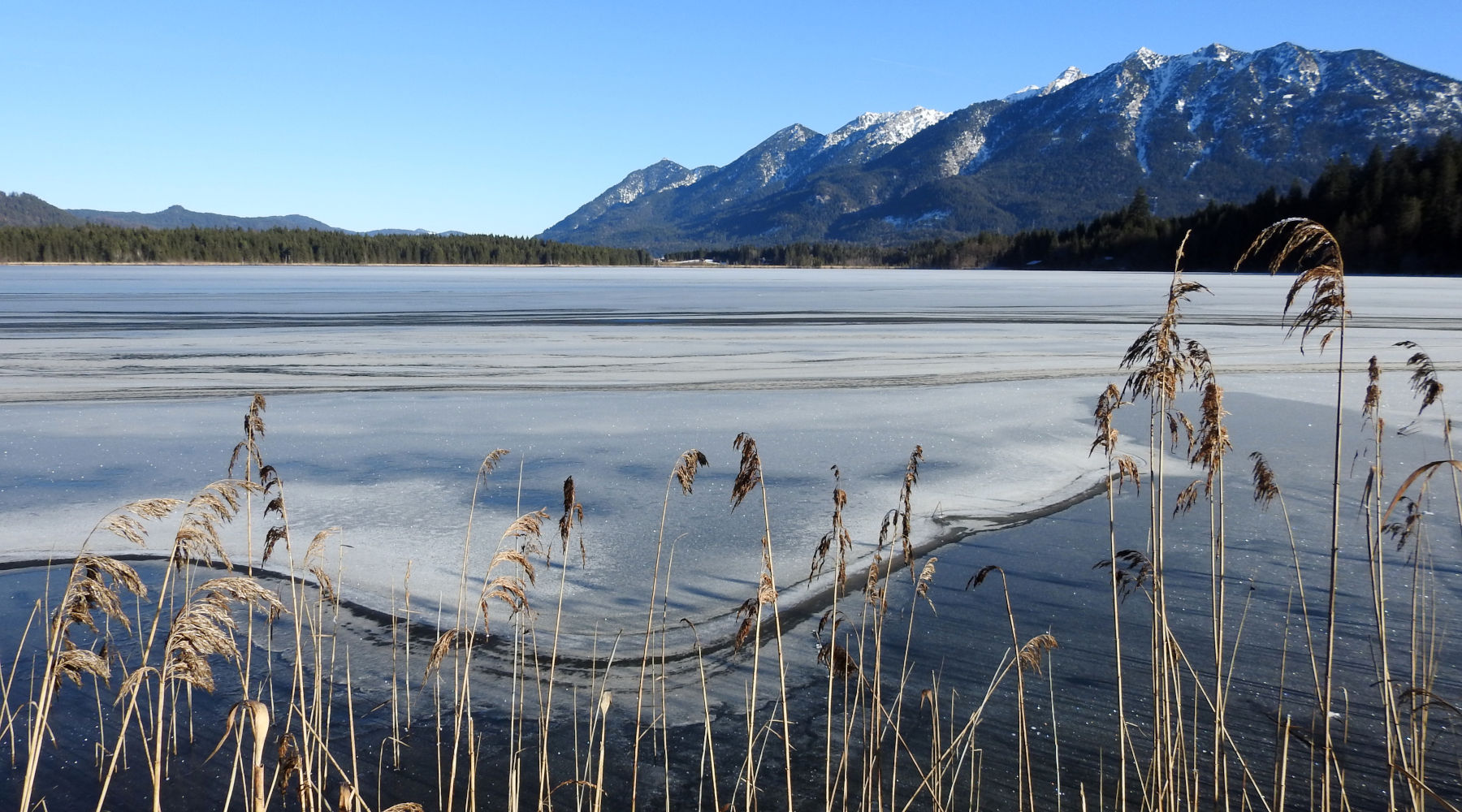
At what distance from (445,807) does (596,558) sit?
215 centimetres

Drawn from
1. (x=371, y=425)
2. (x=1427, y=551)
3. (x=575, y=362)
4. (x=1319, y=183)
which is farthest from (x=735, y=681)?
(x=1319, y=183)

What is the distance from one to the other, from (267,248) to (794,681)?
9764 centimetres

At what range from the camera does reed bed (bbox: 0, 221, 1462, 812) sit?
2355 mm

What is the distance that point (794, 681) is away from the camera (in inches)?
144

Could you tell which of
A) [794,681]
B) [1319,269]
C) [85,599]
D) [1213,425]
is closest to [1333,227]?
[794,681]

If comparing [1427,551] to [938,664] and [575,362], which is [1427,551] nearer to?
[938,664]

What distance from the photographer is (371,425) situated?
26.9 feet

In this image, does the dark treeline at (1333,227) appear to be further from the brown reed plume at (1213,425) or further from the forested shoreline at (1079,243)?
the brown reed plume at (1213,425)

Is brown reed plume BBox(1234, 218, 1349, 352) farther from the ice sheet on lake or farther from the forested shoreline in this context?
the forested shoreline

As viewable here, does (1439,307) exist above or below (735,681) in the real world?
above

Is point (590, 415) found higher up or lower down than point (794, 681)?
higher up

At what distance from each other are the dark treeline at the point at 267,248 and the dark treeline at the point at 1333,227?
46423 mm

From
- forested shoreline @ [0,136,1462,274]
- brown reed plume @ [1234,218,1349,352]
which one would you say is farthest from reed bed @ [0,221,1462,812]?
forested shoreline @ [0,136,1462,274]

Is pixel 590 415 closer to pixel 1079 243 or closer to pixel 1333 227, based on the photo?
pixel 1333 227
